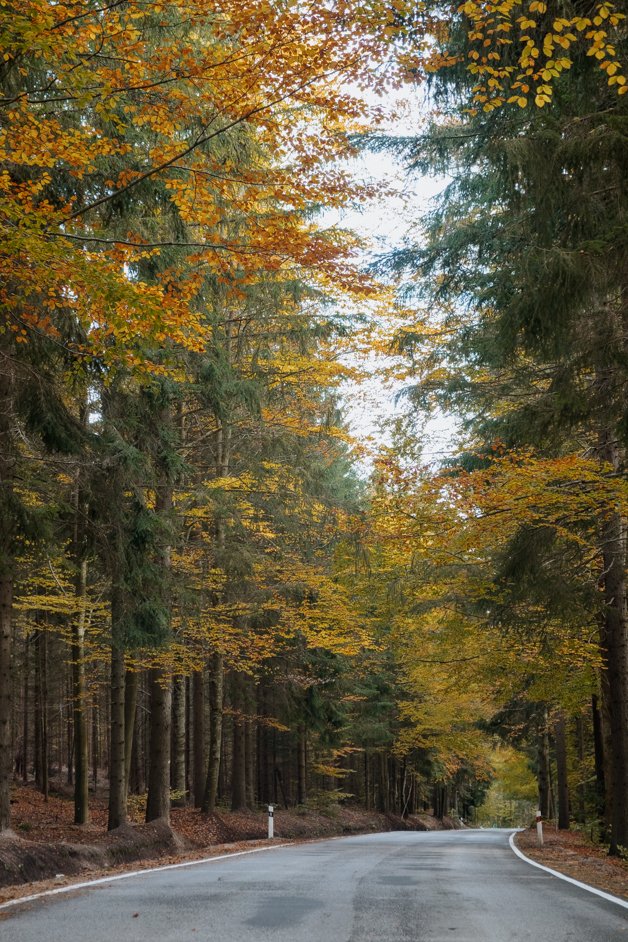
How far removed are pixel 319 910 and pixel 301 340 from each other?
38.5 ft

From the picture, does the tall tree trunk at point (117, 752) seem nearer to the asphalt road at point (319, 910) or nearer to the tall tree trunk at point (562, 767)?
the asphalt road at point (319, 910)

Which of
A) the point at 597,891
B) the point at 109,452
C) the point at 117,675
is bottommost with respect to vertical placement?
the point at 597,891

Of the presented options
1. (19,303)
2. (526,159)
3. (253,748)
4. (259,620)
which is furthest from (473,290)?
(253,748)

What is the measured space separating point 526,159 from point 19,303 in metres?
5.50

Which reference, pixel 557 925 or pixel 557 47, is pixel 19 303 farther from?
pixel 557 925

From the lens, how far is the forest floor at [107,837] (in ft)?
30.7

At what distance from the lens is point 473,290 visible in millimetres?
13008

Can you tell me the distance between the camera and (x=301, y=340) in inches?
663

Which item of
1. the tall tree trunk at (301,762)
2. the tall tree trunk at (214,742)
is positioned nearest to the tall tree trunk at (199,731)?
the tall tree trunk at (214,742)

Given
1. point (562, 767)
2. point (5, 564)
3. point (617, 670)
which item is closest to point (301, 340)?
point (5, 564)

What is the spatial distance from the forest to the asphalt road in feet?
14.5

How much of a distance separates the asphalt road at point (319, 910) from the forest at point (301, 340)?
4.42 meters

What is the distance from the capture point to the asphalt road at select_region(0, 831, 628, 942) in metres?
5.80

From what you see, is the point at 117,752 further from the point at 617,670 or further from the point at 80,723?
the point at 617,670
